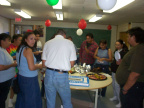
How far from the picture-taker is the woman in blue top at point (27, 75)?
1.64 meters

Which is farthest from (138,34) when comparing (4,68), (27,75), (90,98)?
(90,98)

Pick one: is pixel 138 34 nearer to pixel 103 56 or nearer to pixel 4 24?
pixel 103 56

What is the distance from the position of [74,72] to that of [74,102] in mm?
678

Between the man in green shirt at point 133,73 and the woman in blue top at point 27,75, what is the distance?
3.99 feet

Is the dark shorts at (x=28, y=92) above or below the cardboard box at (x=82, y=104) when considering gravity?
above

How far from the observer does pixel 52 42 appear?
1621 mm

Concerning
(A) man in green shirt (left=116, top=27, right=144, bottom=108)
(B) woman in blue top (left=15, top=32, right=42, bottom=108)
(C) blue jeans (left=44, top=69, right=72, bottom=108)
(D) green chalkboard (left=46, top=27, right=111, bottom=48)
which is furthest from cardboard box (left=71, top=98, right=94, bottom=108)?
(D) green chalkboard (left=46, top=27, right=111, bottom=48)

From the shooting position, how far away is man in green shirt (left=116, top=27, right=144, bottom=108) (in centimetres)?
136

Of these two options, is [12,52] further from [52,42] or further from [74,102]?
[74,102]

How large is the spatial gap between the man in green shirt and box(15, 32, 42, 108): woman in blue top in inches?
47.8

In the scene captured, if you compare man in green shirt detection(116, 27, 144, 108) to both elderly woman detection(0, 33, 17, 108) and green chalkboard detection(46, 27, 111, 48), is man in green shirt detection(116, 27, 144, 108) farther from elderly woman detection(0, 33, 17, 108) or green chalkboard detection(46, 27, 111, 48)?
green chalkboard detection(46, 27, 111, 48)

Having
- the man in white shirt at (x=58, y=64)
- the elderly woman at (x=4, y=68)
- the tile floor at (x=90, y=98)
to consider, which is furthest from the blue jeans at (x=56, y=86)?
the tile floor at (x=90, y=98)

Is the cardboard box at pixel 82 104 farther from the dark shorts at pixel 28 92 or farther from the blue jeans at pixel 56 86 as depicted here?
the dark shorts at pixel 28 92

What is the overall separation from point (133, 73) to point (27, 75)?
138 cm
